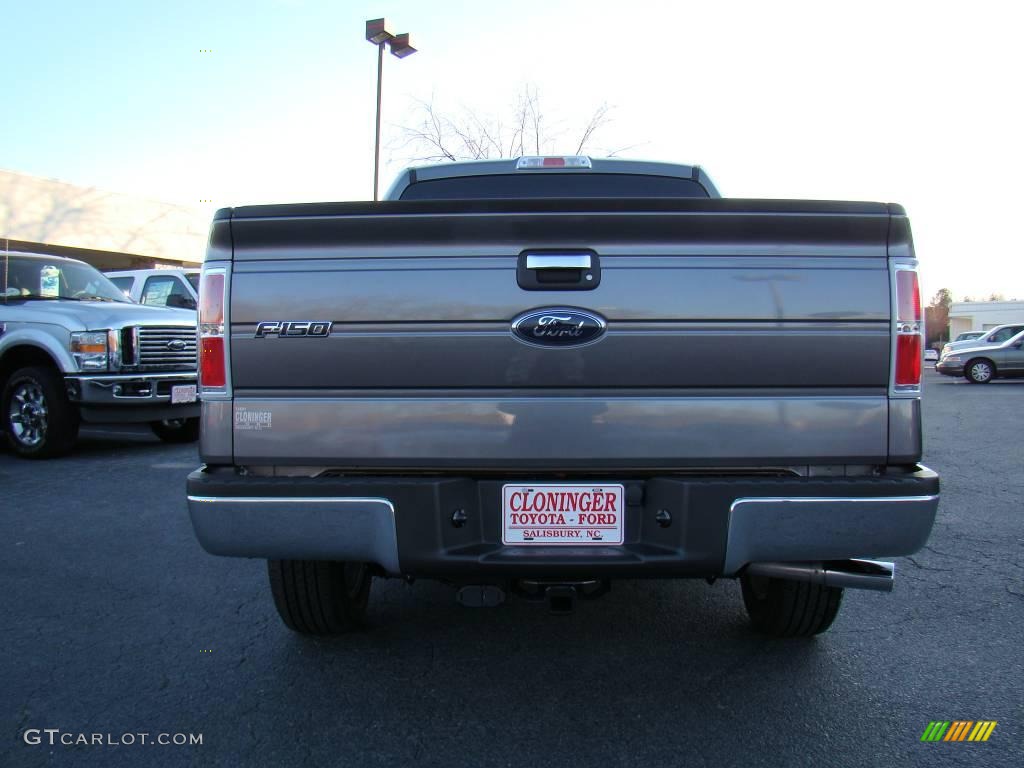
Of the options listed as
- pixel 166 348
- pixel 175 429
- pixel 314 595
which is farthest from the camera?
pixel 175 429

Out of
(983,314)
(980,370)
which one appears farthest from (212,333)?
(983,314)

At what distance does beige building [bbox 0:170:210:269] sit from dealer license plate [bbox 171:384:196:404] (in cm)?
1366

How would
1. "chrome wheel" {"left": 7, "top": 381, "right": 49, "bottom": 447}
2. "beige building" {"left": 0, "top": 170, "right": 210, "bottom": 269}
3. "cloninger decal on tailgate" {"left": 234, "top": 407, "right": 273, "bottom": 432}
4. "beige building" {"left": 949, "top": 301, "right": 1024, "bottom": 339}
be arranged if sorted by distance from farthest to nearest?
"beige building" {"left": 949, "top": 301, "right": 1024, "bottom": 339}, "beige building" {"left": 0, "top": 170, "right": 210, "bottom": 269}, "chrome wheel" {"left": 7, "top": 381, "right": 49, "bottom": 447}, "cloninger decal on tailgate" {"left": 234, "top": 407, "right": 273, "bottom": 432}

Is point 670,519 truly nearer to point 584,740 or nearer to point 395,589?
point 584,740

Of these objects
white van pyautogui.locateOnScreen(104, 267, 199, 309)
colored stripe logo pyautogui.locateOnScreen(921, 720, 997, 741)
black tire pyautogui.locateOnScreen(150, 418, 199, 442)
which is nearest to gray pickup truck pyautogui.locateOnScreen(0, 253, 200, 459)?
black tire pyautogui.locateOnScreen(150, 418, 199, 442)

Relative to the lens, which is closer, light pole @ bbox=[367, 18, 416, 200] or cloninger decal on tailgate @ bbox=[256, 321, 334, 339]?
cloninger decal on tailgate @ bbox=[256, 321, 334, 339]

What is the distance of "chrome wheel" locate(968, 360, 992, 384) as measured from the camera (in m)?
21.8

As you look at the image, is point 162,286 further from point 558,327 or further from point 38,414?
point 558,327

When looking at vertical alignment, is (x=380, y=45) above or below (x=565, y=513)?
above

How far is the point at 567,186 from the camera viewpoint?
4.45 meters

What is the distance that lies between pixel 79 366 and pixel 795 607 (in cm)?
688

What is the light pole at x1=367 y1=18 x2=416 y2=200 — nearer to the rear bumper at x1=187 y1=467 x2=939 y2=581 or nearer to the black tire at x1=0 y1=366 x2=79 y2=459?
the black tire at x1=0 y1=366 x2=79 y2=459

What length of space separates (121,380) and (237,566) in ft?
13.1

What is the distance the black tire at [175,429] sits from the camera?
29.8 ft
